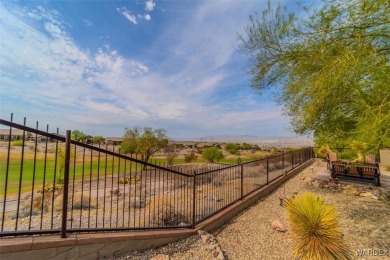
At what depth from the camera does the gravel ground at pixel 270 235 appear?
419 cm

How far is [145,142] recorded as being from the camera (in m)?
21.8

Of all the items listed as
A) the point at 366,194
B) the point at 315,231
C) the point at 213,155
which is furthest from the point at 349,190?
the point at 213,155

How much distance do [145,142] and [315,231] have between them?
19.1m

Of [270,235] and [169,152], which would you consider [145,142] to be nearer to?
[169,152]

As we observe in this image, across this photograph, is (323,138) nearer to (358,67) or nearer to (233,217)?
(358,67)

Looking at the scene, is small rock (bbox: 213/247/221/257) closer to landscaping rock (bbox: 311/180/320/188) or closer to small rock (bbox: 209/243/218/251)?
small rock (bbox: 209/243/218/251)

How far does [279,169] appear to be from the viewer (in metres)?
11.1

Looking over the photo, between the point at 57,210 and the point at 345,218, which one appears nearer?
the point at 345,218

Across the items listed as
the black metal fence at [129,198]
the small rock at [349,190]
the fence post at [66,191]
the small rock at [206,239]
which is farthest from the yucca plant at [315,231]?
the small rock at [349,190]

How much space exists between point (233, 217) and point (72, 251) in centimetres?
445

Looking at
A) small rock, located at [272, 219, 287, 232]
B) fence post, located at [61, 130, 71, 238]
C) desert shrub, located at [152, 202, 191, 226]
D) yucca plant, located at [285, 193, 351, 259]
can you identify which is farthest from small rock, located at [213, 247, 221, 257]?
fence post, located at [61, 130, 71, 238]

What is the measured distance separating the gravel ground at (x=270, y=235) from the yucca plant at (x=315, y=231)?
332 mm

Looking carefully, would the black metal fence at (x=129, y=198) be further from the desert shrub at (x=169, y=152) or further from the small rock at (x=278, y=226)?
the desert shrub at (x=169, y=152)

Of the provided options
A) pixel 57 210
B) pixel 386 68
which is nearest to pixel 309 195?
pixel 386 68
